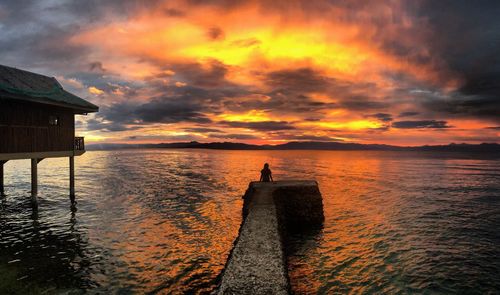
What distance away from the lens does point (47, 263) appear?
1306 cm

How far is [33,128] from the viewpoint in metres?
21.5

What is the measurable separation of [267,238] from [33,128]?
1930cm

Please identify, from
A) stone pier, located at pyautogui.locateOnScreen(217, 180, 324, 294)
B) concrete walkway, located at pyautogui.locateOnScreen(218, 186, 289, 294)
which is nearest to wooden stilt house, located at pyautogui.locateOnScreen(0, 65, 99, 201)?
stone pier, located at pyautogui.locateOnScreen(217, 180, 324, 294)

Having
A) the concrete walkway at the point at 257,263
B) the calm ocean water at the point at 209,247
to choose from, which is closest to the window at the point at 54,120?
the calm ocean water at the point at 209,247

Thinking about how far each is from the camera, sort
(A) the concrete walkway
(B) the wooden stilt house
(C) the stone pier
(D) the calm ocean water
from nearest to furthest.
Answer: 1. (A) the concrete walkway
2. (C) the stone pier
3. (D) the calm ocean water
4. (B) the wooden stilt house

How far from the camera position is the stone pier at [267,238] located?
7.69m

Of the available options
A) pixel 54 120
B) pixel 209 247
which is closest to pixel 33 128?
pixel 54 120

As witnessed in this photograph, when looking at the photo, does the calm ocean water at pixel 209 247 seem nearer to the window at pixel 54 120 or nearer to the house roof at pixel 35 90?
the window at pixel 54 120

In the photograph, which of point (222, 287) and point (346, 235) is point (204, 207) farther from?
point (222, 287)

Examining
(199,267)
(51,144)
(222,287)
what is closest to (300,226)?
(199,267)

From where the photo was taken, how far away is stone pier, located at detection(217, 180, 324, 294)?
7688mm

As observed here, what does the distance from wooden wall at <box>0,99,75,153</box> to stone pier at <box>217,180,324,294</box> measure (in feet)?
50.0

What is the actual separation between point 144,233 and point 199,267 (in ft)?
21.5

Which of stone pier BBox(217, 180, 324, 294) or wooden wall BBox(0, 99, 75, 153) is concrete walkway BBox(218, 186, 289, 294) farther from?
wooden wall BBox(0, 99, 75, 153)
